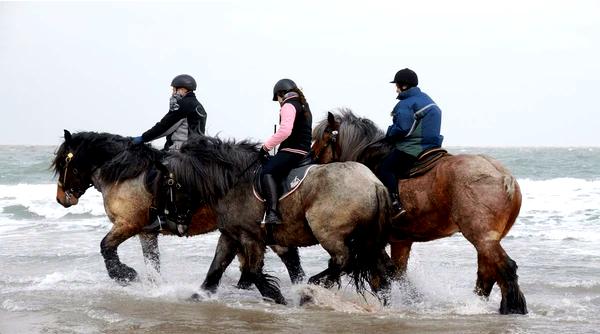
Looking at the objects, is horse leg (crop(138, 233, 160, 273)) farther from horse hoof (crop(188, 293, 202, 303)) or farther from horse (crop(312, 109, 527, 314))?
horse (crop(312, 109, 527, 314))

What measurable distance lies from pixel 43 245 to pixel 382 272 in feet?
27.0

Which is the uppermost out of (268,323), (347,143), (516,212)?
(347,143)

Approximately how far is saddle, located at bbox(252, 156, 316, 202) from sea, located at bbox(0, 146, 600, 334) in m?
0.97

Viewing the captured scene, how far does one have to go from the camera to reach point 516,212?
22.2 feet

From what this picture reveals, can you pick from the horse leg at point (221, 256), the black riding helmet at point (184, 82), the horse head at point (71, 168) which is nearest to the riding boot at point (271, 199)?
the horse leg at point (221, 256)

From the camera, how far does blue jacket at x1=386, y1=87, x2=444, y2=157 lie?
7211 millimetres

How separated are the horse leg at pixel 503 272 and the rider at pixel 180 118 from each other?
11.3 ft

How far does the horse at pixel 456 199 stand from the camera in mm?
6598

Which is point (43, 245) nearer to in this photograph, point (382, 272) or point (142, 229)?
point (142, 229)

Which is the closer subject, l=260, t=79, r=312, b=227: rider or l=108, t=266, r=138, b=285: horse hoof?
l=260, t=79, r=312, b=227: rider

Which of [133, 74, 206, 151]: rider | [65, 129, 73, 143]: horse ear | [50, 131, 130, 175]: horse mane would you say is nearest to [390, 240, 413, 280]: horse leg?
[133, 74, 206, 151]: rider

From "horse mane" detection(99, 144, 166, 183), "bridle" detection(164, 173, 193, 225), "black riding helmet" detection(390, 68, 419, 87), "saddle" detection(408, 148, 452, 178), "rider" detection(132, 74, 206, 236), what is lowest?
"bridle" detection(164, 173, 193, 225)

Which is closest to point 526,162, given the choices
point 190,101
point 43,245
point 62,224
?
point 62,224

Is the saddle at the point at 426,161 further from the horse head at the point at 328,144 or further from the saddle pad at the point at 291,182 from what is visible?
the saddle pad at the point at 291,182
